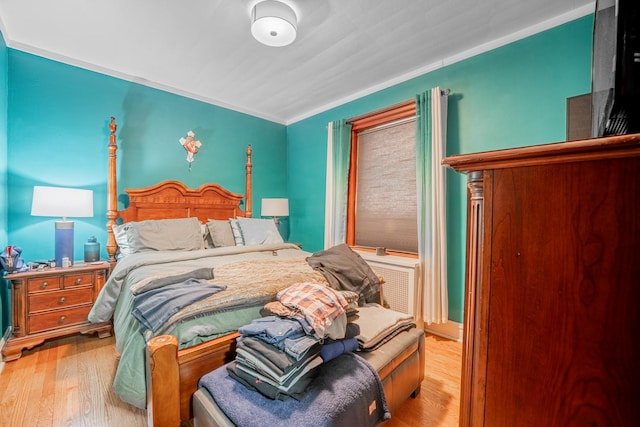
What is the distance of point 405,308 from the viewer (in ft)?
8.40

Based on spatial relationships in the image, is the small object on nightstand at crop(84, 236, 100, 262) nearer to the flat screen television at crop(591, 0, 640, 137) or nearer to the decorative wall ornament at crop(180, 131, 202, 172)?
the decorative wall ornament at crop(180, 131, 202, 172)

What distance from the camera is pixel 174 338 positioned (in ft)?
3.75

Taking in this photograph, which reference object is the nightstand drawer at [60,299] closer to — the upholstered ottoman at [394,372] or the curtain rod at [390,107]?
the upholstered ottoman at [394,372]

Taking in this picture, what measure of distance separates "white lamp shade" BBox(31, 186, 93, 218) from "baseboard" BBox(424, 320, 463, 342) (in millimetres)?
3324

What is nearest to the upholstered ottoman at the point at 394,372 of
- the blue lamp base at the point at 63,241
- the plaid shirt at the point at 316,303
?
the plaid shirt at the point at 316,303

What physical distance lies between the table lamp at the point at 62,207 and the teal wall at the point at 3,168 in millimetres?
233

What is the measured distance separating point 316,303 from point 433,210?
170cm

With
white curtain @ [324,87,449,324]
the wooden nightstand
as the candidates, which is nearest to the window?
white curtain @ [324,87,449,324]

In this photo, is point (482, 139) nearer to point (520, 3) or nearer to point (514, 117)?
point (514, 117)

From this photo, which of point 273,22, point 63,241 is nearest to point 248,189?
point 63,241

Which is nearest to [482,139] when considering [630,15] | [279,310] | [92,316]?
[630,15]

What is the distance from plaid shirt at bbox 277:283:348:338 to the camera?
1182mm

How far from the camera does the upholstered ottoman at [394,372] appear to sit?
110 cm

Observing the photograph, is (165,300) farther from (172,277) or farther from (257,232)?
(257,232)
